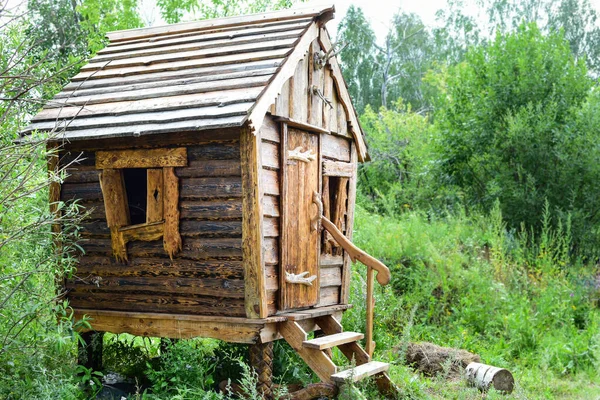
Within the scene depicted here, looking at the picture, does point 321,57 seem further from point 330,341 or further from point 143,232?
point 330,341

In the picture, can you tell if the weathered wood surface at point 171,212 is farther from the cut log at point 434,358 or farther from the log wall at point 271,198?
the cut log at point 434,358

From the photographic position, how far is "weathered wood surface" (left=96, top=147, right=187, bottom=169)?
769 centimetres

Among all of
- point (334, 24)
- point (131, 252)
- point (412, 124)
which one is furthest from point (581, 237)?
point (334, 24)

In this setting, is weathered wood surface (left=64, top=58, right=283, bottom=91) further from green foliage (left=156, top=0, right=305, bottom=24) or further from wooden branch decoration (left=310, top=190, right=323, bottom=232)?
green foliage (left=156, top=0, right=305, bottom=24)

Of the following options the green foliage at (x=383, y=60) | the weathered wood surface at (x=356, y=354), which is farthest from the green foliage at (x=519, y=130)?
the green foliage at (x=383, y=60)

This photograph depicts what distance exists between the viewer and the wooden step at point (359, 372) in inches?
279

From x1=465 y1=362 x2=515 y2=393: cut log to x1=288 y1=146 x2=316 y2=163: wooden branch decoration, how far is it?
3.32 meters

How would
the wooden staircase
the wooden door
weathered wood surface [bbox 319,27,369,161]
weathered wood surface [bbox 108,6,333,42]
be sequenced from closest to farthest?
the wooden staircase → the wooden door → weathered wood surface [bbox 108,6,333,42] → weathered wood surface [bbox 319,27,369,161]

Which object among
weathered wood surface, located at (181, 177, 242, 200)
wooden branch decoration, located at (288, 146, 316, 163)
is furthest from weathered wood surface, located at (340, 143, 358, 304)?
weathered wood surface, located at (181, 177, 242, 200)

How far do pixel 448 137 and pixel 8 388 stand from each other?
1223cm

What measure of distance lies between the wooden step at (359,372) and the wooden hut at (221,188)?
23 millimetres

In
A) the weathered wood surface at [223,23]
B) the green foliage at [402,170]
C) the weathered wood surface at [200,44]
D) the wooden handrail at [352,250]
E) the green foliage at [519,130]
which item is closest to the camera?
the wooden handrail at [352,250]

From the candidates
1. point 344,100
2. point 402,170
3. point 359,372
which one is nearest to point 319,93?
point 344,100

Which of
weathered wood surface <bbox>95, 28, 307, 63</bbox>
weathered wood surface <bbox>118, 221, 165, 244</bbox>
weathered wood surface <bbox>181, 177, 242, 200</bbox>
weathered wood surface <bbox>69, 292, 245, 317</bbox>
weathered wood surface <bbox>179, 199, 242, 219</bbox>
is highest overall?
weathered wood surface <bbox>95, 28, 307, 63</bbox>
